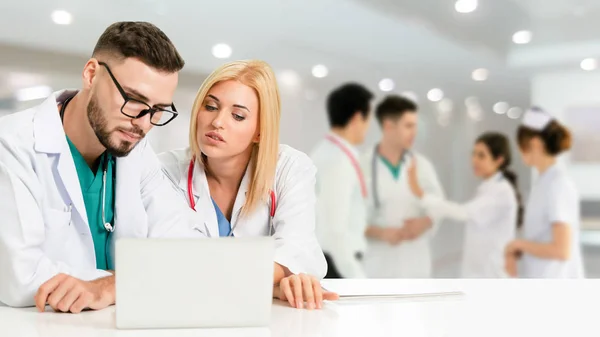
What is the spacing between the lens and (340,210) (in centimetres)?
400

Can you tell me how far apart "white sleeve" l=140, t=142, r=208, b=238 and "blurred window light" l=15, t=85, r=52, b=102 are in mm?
2626

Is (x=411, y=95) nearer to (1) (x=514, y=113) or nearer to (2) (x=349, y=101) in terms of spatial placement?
(2) (x=349, y=101)

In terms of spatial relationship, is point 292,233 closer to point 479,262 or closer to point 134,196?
point 134,196

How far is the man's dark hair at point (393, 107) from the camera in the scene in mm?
4277

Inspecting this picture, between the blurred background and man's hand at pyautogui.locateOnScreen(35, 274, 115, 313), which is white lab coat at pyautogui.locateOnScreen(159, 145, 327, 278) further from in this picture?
the blurred background

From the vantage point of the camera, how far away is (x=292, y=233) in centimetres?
165

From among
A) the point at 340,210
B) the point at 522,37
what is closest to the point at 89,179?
the point at 340,210

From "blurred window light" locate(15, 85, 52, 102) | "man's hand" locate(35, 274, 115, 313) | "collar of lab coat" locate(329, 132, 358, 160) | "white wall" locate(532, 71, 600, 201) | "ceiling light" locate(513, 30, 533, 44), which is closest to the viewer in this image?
"man's hand" locate(35, 274, 115, 313)

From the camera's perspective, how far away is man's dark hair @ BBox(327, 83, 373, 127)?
427cm

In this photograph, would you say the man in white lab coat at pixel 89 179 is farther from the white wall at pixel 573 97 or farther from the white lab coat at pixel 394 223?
the white wall at pixel 573 97

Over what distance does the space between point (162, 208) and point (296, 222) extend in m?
0.33

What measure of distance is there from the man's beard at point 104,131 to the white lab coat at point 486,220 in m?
2.97

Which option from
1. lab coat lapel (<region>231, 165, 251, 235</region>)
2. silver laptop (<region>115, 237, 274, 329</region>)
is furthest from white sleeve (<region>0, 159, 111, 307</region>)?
lab coat lapel (<region>231, 165, 251, 235</region>)

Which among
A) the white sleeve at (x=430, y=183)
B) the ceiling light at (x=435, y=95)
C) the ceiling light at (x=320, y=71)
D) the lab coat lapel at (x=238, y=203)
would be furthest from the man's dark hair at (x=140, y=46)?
the ceiling light at (x=435, y=95)
